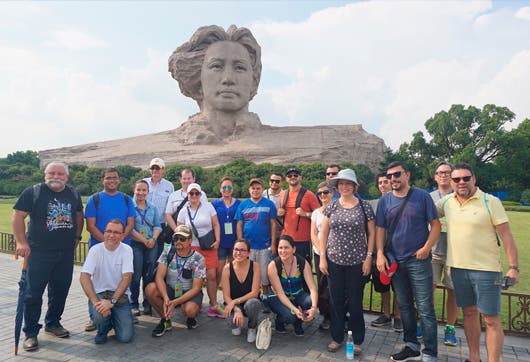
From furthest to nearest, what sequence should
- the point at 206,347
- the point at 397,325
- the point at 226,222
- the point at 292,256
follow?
1. the point at 226,222
2. the point at 397,325
3. the point at 292,256
4. the point at 206,347

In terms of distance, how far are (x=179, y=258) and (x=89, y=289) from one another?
95cm

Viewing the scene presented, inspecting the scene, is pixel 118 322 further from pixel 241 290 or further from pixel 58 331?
pixel 241 290

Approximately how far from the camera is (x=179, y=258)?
13.3 ft

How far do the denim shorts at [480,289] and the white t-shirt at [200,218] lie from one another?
2.77m

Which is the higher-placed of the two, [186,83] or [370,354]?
[186,83]

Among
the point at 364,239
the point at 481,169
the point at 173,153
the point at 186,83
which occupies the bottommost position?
the point at 364,239

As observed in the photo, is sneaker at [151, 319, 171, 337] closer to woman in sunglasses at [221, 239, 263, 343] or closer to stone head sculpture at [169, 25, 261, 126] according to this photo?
woman in sunglasses at [221, 239, 263, 343]

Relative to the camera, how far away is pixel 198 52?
25.3 m

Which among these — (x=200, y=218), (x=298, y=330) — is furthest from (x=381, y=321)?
(x=200, y=218)

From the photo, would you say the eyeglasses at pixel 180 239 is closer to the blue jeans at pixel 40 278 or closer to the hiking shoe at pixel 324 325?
the blue jeans at pixel 40 278

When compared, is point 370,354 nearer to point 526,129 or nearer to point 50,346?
point 50,346

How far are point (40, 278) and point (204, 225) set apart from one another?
180 centimetres

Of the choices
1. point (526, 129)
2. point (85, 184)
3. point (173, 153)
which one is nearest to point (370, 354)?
point (85, 184)

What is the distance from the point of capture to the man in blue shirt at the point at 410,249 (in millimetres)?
3195
